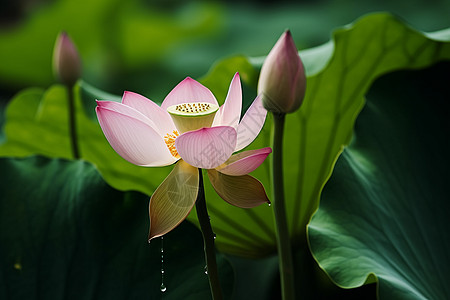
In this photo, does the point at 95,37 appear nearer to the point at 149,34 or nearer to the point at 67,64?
the point at 149,34

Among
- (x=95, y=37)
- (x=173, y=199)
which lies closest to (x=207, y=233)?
(x=173, y=199)

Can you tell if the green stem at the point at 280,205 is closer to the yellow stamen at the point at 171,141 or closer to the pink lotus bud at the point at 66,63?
the yellow stamen at the point at 171,141

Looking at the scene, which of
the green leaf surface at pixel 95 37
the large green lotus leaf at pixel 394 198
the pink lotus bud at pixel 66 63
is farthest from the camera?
the green leaf surface at pixel 95 37

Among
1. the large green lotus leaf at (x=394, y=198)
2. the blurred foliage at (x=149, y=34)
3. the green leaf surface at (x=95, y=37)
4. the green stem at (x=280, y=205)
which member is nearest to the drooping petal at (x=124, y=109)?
the green stem at (x=280, y=205)

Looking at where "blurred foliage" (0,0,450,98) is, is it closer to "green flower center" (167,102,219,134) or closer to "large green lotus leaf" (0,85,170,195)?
"large green lotus leaf" (0,85,170,195)

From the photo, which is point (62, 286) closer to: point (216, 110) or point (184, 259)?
point (184, 259)

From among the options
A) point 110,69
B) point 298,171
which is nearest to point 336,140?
point 298,171

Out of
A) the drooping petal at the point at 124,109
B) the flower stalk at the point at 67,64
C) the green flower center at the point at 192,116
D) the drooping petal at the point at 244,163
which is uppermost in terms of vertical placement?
the drooping petal at the point at 124,109

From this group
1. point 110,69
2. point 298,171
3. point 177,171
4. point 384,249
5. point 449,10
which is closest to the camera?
point 177,171
